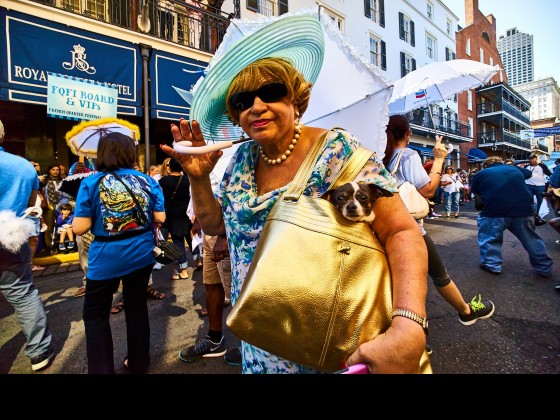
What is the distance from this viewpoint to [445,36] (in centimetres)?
2464

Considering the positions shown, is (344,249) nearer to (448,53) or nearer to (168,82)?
(168,82)

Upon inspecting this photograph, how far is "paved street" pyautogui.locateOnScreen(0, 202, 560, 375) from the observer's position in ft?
8.19

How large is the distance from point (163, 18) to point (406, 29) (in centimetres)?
→ 1855

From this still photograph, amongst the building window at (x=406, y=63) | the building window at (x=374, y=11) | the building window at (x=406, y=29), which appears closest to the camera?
the building window at (x=374, y=11)

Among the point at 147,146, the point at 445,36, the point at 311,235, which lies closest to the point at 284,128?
the point at 311,235

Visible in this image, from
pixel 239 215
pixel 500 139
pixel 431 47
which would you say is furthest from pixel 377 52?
pixel 239 215

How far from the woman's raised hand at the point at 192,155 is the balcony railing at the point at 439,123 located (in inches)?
818

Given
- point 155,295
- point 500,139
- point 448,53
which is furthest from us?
point 500,139

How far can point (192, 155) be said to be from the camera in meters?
1.18

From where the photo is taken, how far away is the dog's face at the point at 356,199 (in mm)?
805

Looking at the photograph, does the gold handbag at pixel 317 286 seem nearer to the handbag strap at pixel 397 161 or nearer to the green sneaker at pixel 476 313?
the handbag strap at pixel 397 161

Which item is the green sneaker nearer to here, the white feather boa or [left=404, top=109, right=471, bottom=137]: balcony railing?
the white feather boa

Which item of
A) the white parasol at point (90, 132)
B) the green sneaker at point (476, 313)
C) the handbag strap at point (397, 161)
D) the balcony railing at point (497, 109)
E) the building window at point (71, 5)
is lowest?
the green sneaker at point (476, 313)

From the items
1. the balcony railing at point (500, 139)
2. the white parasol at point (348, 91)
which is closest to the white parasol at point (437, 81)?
the white parasol at point (348, 91)
